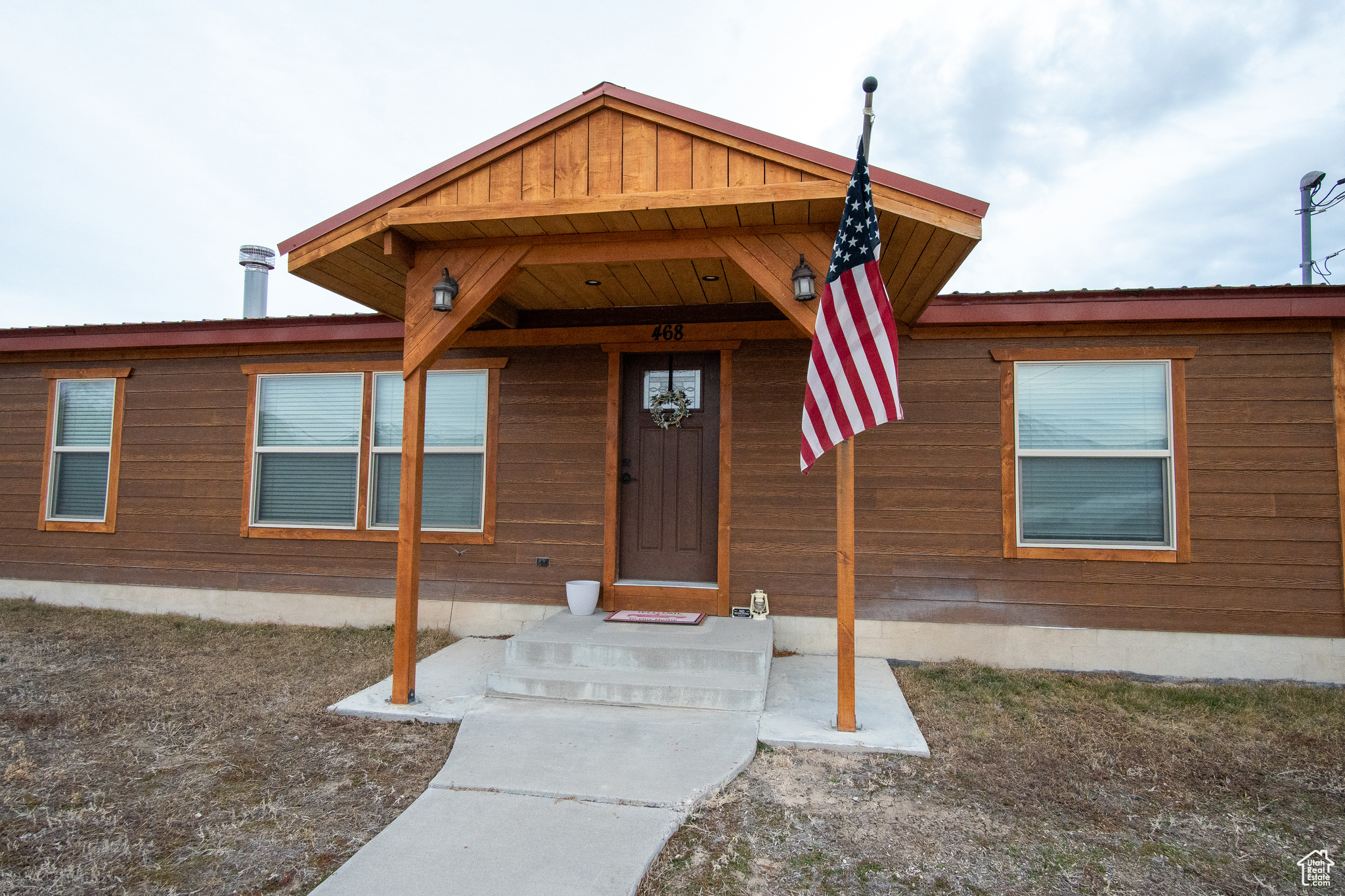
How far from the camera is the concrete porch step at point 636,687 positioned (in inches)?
143

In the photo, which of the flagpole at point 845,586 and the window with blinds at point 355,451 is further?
the window with blinds at point 355,451

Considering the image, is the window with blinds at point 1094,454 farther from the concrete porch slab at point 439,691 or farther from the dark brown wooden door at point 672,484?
the concrete porch slab at point 439,691

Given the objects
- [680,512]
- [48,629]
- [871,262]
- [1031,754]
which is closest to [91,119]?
[48,629]

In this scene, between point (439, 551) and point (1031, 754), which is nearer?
point (1031, 754)

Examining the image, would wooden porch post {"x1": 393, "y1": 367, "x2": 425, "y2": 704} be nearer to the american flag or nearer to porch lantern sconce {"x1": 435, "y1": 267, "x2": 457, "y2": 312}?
porch lantern sconce {"x1": 435, "y1": 267, "x2": 457, "y2": 312}

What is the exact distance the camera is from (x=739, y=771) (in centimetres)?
297

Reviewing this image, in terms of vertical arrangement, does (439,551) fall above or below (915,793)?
above

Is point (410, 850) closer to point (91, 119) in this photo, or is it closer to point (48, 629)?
point (48, 629)

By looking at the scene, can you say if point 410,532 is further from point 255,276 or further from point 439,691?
point 255,276

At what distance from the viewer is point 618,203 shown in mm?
3379

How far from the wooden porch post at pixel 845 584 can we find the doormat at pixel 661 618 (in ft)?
4.39

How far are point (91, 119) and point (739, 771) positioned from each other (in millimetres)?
20980

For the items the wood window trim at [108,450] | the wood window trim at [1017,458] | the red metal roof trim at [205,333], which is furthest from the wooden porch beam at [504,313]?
the wood window trim at [108,450]

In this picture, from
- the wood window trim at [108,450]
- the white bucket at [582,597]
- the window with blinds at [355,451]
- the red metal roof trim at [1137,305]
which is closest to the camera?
the red metal roof trim at [1137,305]
